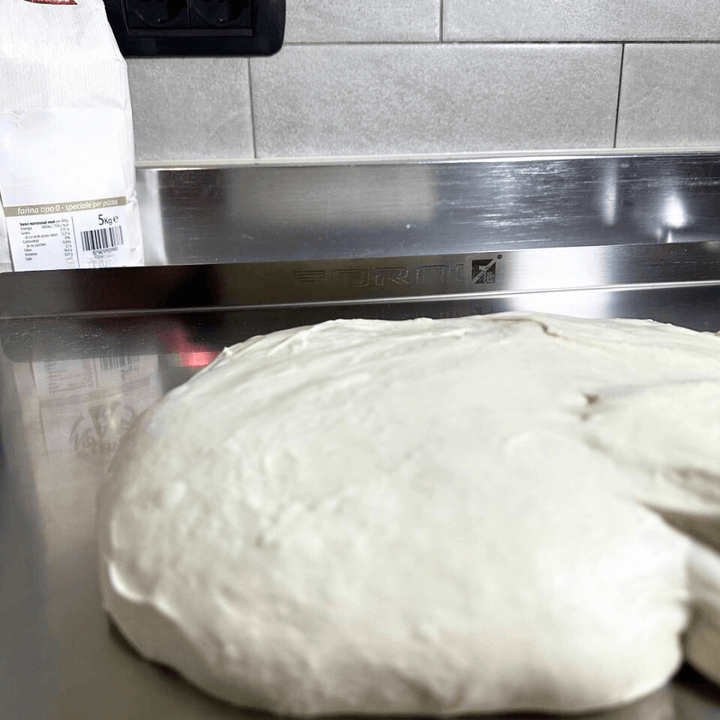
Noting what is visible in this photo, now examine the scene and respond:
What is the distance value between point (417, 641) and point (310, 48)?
113cm

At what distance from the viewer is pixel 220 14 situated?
1.15 metres

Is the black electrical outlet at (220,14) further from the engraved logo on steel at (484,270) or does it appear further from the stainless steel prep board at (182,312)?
the engraved logo on steel at (484,270)

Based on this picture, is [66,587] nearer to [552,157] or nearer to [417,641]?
[417,641]

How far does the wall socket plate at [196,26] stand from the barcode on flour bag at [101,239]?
0.38 m

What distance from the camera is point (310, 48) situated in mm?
1218

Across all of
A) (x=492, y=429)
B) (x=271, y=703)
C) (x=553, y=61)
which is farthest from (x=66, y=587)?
(x=553, y=61)

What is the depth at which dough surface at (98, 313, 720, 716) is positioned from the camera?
1.12ft

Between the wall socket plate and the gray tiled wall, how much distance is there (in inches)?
1.1

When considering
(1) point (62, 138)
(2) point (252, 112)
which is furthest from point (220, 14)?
(1) point (62, 138)

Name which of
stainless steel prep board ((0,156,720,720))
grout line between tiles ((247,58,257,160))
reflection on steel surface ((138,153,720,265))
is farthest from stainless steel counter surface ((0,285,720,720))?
grout line between tiles ((247,58,257,160))

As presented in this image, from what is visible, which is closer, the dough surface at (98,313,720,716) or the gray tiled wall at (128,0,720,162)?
the dough surface at (98,313,720,716)

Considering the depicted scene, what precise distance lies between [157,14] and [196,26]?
0.06 m

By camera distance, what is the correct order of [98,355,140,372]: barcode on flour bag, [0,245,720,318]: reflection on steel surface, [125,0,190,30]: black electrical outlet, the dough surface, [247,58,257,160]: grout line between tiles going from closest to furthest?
the dough surface < [98,355,140,372]: barcode on flour bag < [0,245,720,318]: reflection on steel surface < [125,0,190,30]: black electrical outlet < [247,58,257,160]: grout line between tiles

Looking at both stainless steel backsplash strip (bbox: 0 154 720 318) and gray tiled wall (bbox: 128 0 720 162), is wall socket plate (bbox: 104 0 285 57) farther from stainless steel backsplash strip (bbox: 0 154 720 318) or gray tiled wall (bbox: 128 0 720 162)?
stainless steel backsplash strip (bbox: 0 154 720 318)
